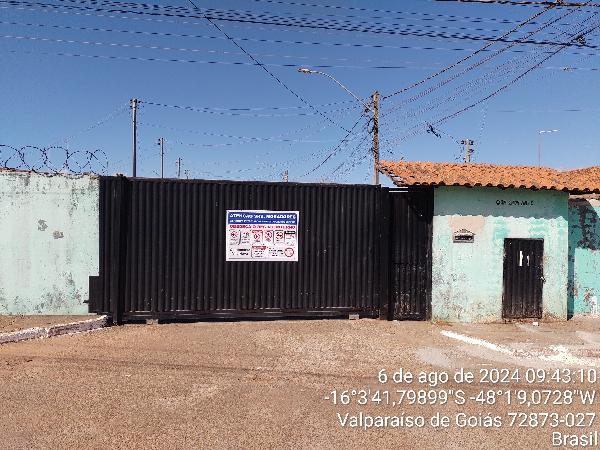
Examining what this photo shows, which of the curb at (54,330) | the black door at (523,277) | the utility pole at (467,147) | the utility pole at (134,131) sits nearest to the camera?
the curb at (54,330)

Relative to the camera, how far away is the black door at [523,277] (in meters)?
9.03

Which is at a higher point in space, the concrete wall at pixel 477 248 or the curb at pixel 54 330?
the concrete wall at pixel 477 248

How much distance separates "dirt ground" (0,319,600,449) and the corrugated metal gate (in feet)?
1.61

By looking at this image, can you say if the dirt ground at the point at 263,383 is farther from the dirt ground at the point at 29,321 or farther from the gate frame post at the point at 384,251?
the dirt ground at the point at 29,321

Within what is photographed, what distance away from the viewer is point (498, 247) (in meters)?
9.00

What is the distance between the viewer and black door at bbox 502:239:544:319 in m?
9.03

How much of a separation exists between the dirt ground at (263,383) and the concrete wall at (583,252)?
118cm

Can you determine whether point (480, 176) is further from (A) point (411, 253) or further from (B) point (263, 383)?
(B) point (263, 383)

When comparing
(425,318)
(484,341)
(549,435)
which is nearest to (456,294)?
(425,318)

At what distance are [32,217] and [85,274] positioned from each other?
5.00ft

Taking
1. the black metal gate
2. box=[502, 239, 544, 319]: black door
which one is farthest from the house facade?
the black metal gate
